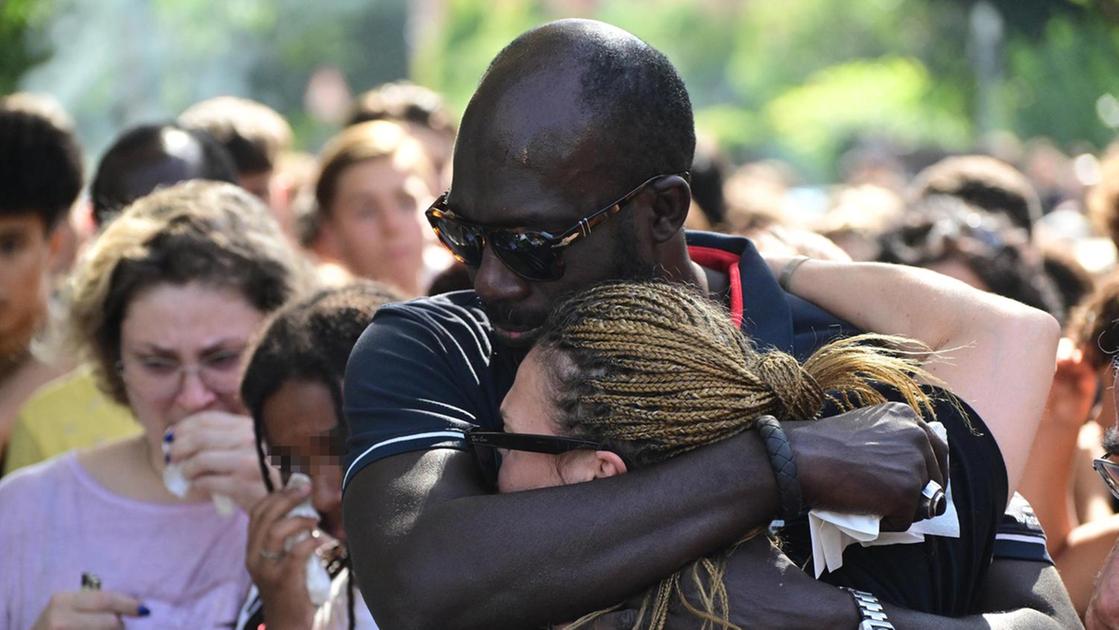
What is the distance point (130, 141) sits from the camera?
5469 millimetres

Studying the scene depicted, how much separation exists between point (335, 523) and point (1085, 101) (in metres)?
19.7

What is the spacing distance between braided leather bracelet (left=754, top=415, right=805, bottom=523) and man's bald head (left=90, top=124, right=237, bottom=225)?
11.8 feet

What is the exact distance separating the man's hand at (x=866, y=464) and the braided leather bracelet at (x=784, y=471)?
0.4 inches

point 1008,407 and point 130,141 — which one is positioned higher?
point 1008,407

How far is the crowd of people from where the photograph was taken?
84.7 inches

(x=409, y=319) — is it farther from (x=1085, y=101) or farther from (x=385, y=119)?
(x=1085, y=101)

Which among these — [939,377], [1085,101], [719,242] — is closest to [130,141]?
[719,242]

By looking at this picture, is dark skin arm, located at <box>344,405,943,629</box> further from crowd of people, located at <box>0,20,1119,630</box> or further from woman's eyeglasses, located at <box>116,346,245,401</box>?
woman's eyeglasses, located at <box>116,346,245,401</box>

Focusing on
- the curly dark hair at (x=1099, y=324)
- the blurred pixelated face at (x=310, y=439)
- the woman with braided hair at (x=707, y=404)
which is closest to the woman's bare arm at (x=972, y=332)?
the woman with braided hair at (x=707, y=404)

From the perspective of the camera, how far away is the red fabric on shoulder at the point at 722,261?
2.78 meters

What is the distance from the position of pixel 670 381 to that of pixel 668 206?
1.99ft

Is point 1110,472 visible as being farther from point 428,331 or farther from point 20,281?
point 20,281

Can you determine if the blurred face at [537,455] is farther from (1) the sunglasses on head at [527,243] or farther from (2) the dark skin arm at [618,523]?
(1) the sunglasses on head at [527,243]

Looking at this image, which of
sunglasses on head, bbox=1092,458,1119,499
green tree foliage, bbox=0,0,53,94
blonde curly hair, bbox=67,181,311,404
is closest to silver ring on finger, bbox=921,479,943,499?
sunglasses on head, bbox=1092,458,1119,499
